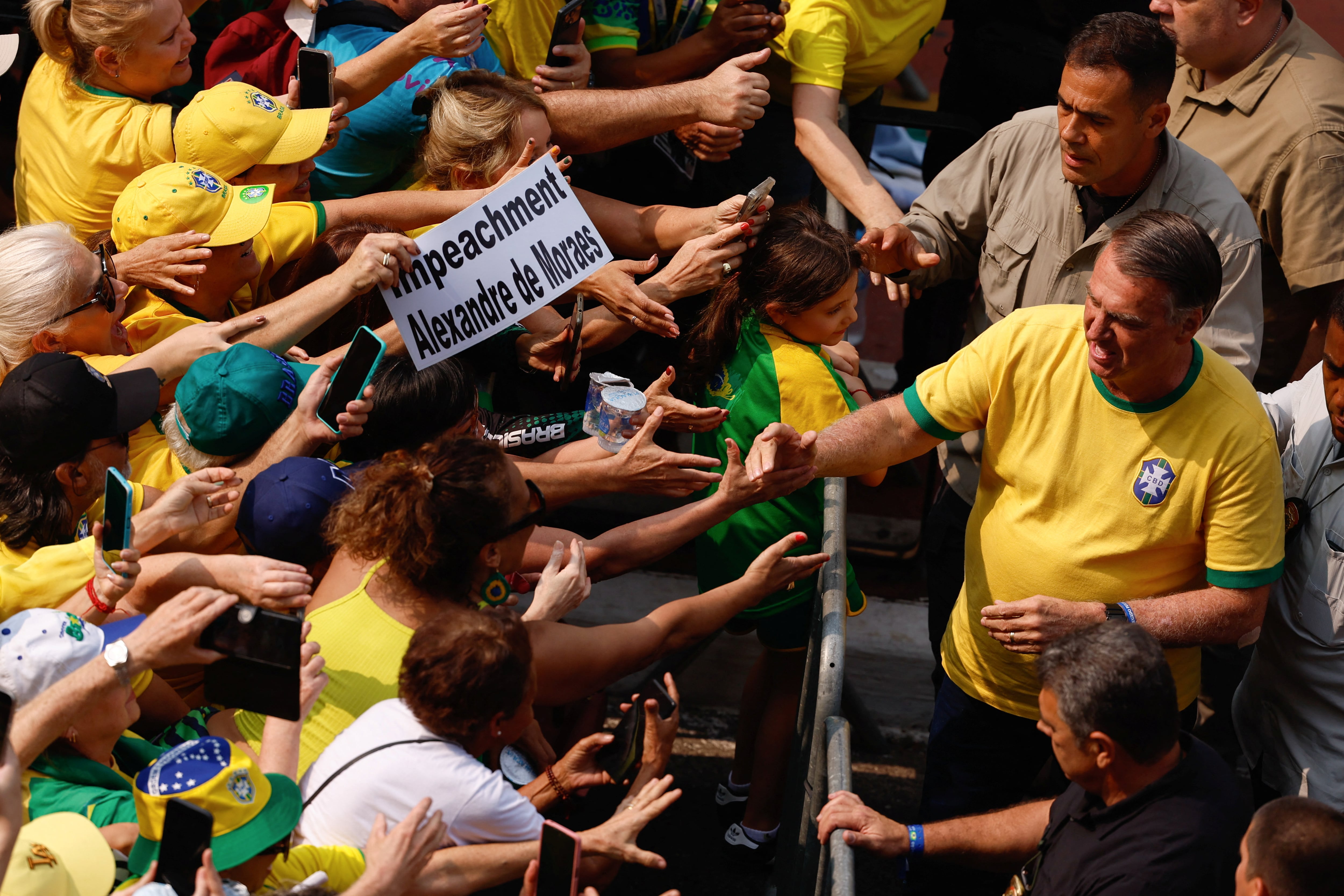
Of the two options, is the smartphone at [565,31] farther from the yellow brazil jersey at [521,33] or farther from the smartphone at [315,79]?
the smartphone at [315,79]

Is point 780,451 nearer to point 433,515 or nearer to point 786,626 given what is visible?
point 786,626

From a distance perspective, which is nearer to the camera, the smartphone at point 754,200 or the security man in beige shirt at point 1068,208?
the security man in beige shirt at point 1068,208

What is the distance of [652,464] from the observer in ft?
11.2

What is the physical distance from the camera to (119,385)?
9.82ft

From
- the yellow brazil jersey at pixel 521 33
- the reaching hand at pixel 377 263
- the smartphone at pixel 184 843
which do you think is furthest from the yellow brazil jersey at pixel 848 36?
the smartphone at pixel 184 843

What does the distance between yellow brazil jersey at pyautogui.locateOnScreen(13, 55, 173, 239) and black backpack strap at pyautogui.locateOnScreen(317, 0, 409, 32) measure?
0.76 meters

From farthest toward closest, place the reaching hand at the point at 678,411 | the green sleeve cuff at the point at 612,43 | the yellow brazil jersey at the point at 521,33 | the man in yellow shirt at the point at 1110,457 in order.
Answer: the green sleeve cuff at the point at 612,43 < the yellow brazil jersey at the point at 521,33 < the reaching hand at the point at 678,411 < the man in yellow shirt at the point at 1110,457

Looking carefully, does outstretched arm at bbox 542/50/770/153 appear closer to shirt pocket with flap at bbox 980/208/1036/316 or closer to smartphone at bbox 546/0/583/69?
smartphone at bbox 546/0/583/69

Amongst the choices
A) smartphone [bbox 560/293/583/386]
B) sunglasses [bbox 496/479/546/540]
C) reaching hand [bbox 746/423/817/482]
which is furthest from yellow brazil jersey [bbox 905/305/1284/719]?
smartphone [bbox 560/293/583/386]

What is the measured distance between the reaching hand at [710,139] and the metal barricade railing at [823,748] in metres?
1.48

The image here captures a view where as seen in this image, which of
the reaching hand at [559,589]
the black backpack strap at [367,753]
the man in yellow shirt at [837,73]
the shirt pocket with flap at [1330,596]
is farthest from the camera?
the man in yellow shirt at [837,73]

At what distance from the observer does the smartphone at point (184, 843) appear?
6.29 feet

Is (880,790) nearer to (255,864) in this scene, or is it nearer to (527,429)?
(527,429)

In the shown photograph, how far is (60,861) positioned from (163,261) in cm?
189
